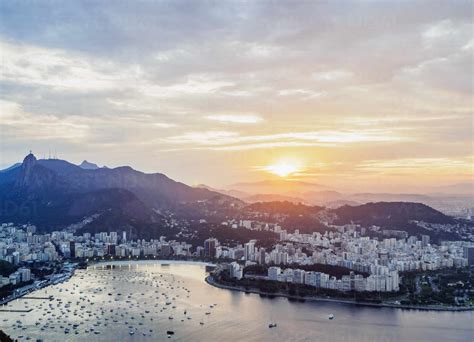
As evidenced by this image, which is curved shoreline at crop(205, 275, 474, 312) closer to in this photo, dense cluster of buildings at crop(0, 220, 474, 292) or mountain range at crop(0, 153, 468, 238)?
dense cluster of buildings at crop(0, 220, 474, 292)

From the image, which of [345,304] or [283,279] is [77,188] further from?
[345,304]

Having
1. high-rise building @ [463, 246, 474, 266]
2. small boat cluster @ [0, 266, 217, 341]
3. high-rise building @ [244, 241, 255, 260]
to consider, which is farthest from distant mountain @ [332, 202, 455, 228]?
small boat cluster @ [0, 266, 217, 341]

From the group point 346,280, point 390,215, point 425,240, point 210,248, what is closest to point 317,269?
point 346,280

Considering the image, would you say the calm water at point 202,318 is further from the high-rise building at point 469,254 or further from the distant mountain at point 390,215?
the distant mountain at point 390,215

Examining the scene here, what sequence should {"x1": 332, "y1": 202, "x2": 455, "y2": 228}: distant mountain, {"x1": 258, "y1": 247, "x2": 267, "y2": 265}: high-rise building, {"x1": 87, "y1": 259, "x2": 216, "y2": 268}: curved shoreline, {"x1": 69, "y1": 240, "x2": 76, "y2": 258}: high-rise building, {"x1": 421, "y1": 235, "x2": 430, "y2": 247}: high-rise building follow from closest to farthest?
{"x1": 258, "y1": 247, "x2": 267, "y2": 265}: high-rise building → {"x1": 87, "y1": 259, "x2": 216, "y2": 268}: curved shoreline → {"x1": 69, "y1": 240, "x2": 76, "y2": 258}: high-rise building → {"x1": 421, "y1": 235, "x2": 430, "y2": 247}: high-rise building → {"x1": 332, "y1": 202, "x2": 455, "y2": 228}: distant mountain

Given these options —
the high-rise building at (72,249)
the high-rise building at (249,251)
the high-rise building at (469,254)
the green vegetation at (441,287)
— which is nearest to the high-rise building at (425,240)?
the high-rise building at (469,254)
